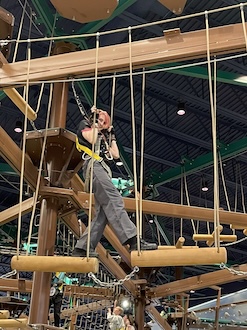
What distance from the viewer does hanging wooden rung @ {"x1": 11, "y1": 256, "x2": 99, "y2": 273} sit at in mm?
2875

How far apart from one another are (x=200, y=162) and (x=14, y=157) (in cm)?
565

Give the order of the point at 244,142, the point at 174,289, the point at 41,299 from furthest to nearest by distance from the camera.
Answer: the point at 244,142
the point at 174,289
the point at 41,299

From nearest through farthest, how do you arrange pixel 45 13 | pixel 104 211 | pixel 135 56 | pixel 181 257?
pixel 181 257
pixel 104 211
pixel 135 56
pixel 45 13

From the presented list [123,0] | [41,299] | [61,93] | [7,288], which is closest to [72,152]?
[61,93]

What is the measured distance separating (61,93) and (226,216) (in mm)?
2571

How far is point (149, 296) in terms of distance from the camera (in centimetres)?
880

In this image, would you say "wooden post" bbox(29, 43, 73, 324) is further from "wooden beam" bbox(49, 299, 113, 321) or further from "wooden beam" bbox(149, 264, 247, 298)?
"wooden beam" bbox(49, 299, 113, 321)

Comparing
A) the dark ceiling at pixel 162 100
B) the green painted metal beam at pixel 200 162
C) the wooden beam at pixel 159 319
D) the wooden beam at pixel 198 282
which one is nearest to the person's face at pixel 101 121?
the dark ceiling at pixel 162 100

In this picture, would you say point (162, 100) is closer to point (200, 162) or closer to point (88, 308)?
point (200, 162)

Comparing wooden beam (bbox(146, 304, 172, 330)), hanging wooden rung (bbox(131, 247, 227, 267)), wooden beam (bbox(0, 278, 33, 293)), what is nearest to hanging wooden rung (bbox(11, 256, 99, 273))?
hanging wooden rung (bbox(131, 247, 227, 267))

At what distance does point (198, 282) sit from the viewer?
8031 mm

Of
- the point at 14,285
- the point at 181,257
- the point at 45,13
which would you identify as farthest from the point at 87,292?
the point at 181,257

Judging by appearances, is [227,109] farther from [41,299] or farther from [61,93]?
[41,299]

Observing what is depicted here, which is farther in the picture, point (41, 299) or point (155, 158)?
point (155, 158)
